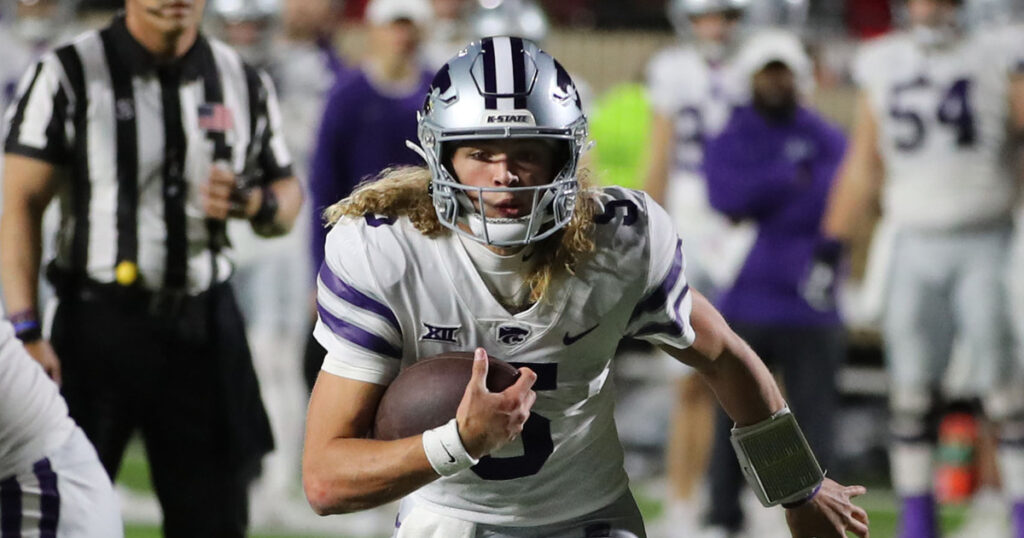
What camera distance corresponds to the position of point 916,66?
595cm

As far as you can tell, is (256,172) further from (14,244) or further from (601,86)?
(601,86)

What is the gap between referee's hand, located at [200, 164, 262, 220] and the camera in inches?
156

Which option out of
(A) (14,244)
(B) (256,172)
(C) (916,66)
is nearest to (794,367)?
(C) (916,66)

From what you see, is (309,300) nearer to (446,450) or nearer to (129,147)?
(129,147)

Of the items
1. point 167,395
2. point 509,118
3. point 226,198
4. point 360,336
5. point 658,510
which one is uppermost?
point 509,118

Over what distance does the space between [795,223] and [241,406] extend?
8.43ft

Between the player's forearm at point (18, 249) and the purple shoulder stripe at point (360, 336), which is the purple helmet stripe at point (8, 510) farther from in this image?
the player's forearm at point (18, 249)

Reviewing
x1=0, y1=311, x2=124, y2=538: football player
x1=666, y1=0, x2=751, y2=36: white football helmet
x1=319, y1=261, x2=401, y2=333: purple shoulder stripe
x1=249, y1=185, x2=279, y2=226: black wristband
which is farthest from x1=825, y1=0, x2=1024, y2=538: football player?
x1=0, y1=311, x2=124, y2=538: football player

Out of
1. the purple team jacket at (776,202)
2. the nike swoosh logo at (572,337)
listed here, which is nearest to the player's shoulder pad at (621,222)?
the nike swoosh logo at (572,337)

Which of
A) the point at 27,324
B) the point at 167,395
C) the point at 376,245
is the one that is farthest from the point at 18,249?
the point at 376,245

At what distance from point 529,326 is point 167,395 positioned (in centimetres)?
146

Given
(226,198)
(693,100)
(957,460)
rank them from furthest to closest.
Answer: (957,460)
(693,100)
(226,198)

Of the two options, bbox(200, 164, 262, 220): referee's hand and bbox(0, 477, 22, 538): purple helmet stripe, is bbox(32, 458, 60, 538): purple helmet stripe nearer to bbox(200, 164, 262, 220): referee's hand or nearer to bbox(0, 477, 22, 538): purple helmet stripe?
bbox(0, 477, 22, 538): purple helmet stripe

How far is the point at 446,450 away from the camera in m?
2.53
